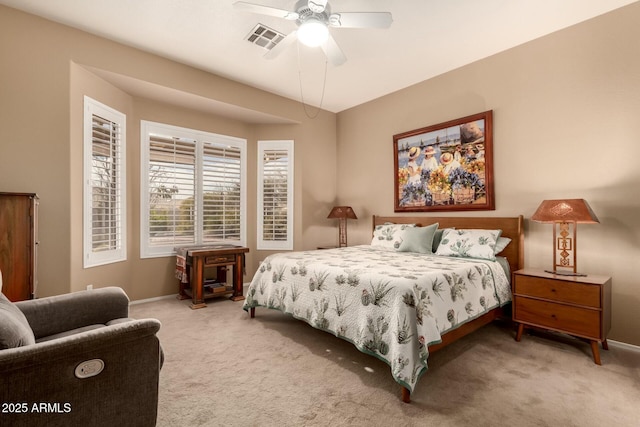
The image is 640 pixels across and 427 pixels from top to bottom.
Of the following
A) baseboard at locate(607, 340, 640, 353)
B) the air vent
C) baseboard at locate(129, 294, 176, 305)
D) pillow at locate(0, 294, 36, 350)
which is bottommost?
baseboard at locate(129, 294, 176, 305)

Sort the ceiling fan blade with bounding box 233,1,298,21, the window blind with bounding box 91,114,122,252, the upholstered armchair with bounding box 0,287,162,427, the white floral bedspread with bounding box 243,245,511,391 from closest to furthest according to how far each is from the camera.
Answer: the upholstered armchair with bounding box 0,287,162,427, the white floral bedspread with bounding box 243,245,511,391, the ceiling fan blade with bounding box 233,1,298,21, the window blind with bounding box 91,114,122,252

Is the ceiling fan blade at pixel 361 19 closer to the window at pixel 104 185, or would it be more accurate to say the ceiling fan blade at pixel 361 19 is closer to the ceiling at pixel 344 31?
the ceiling at pixel 344 31

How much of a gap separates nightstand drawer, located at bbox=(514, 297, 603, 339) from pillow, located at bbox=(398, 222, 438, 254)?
1.06 m

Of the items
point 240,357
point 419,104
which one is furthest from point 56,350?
point 419,104

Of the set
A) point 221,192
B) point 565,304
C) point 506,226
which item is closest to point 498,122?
point 506,226

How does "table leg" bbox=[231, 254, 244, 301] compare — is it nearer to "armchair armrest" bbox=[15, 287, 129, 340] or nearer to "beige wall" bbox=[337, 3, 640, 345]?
"armchair armrest" bbox=[15, 287, 129, 340]

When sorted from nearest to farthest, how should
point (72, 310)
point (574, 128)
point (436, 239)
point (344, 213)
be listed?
point (72, 310)
point (574, 128)
point (436, 239)
point (344, 213)

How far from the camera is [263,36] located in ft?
10.3

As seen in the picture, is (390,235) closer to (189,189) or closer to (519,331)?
(519,331)

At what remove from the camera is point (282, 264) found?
3131mm

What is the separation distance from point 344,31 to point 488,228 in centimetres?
271

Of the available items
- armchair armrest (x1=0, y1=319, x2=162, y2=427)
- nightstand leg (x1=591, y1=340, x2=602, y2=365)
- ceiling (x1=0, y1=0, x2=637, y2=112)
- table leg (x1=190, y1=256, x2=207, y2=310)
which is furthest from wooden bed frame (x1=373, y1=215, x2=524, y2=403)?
table leg (x1=190, y1=256, x2=207, y2=310)

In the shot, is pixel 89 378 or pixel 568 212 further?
pixel 568 212

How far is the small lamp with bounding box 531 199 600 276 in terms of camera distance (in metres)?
2.55
